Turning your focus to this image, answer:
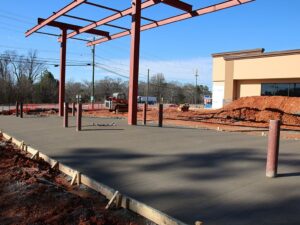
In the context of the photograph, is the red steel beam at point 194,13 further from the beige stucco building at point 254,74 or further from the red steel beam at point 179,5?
the beige stucco building at point 254,74

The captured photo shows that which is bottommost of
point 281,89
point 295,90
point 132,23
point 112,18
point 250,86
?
point 295,90

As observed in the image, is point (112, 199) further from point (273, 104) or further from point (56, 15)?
point (273, 104)

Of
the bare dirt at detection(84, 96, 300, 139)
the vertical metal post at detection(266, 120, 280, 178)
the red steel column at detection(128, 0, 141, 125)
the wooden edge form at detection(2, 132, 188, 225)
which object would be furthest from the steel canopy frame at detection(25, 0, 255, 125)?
the vertical metal post at detection(266, 120, 280, 178)

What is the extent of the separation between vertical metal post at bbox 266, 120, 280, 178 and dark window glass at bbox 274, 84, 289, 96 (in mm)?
31067

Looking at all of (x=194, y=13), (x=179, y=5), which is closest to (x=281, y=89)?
(x=194, y=13)

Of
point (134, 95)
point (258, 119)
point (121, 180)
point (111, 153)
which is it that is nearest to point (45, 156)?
point (111, 153)

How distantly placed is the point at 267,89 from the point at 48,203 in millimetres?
34426

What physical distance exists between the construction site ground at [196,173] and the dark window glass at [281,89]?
86.9 ft

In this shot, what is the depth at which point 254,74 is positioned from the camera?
122 ft

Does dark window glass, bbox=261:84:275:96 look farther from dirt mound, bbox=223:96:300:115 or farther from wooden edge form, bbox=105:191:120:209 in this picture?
wooden edge form, bbox=105:191:120:209

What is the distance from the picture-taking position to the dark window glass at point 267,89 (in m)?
36.6

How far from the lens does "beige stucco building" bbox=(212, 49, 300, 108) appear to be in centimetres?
3428

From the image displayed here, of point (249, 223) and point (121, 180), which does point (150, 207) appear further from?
point (121, 180)

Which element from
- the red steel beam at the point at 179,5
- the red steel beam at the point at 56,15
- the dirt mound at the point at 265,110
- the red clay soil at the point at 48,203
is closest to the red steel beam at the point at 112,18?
the red steel beam at the point at 179,5
